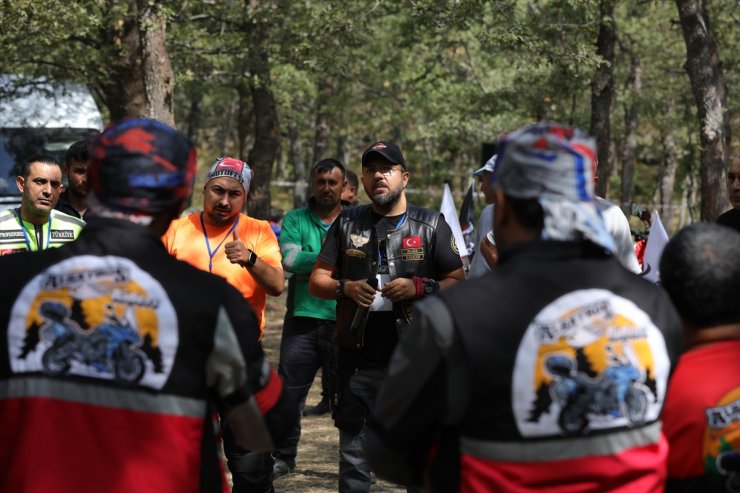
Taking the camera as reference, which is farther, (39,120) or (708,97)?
(39,120)

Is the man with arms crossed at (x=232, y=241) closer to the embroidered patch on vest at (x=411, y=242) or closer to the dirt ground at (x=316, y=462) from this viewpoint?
the embroidered patch on vest at (x=411, y=242)

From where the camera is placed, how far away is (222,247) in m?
6.00

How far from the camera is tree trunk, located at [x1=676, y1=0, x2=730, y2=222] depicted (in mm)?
11797

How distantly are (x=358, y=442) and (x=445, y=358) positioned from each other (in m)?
3.32

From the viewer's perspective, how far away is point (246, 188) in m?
6.09

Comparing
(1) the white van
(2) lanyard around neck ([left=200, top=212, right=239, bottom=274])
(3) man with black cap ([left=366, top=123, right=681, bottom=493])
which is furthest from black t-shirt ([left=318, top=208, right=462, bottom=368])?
(1) the white van

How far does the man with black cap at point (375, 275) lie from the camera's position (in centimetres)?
588

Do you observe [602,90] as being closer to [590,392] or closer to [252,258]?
[252,258]

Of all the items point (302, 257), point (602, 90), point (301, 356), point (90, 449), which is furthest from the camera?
point (602, 90)

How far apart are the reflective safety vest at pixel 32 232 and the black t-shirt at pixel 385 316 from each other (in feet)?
5.64

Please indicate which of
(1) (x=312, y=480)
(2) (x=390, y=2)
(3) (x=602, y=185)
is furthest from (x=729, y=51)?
(1) (x=312, y=480)

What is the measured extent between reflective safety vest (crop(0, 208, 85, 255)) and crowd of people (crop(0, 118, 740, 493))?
3.28 m

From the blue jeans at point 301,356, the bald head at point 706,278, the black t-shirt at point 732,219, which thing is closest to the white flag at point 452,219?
the blue jeans at point 301,356

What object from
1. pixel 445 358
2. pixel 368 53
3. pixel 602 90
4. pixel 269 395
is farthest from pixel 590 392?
pixel 368 53
